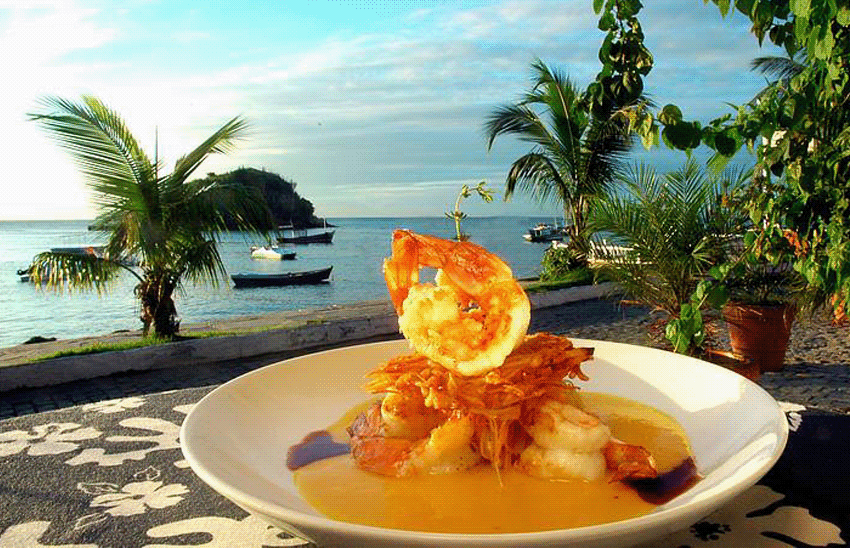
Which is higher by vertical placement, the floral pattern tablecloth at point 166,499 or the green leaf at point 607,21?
the green leaf at point 607,21

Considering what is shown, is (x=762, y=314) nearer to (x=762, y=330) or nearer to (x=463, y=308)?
(x=762, y=330)

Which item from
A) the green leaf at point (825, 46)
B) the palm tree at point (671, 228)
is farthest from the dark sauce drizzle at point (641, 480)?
the palm tree at point (671, 228)

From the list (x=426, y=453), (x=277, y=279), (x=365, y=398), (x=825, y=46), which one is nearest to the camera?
(x=426, y=453)

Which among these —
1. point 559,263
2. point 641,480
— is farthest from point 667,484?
point 559,263

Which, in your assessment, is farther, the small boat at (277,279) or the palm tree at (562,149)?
the small boat at (277,279)

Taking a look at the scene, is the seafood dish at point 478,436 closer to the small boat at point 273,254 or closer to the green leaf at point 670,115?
the green leaf at point 670,115

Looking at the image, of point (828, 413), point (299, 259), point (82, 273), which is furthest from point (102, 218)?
point (299, 259)
